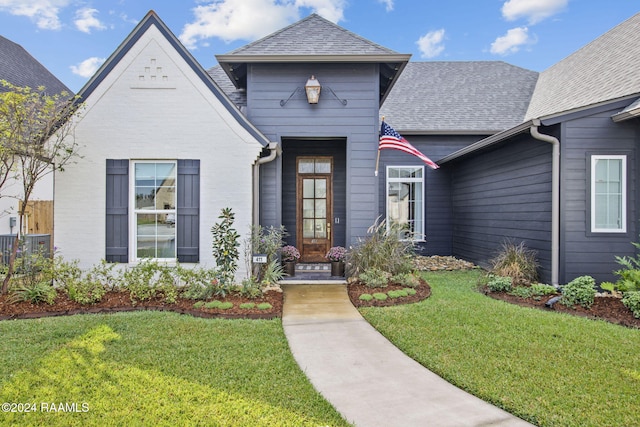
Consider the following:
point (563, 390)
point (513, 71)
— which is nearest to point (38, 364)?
point (563, 390)

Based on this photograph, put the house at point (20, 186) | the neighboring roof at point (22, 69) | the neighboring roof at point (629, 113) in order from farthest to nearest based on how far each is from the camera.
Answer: the neighboring roof at point (22, 69) < the house at point (20, 186) < the neighboring roof at point (629, 113)

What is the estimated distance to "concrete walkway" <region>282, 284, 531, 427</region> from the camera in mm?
2801

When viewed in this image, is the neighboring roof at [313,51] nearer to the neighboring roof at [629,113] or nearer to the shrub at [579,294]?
the neighboring roof at [629,113]

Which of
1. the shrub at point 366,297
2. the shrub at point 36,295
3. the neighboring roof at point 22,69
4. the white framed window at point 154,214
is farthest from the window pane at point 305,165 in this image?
the neighboring roof at point 22,69

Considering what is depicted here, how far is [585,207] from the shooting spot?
6730mm

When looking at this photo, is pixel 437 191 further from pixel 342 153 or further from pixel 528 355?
pixel 528 355

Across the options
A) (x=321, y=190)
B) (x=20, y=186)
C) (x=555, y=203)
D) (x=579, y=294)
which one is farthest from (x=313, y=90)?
(x=20, y=186)

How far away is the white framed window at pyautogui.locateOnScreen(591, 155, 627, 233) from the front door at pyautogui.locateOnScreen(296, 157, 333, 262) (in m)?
5.41

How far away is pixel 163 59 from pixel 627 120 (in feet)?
26.4

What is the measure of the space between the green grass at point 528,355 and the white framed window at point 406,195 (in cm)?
518

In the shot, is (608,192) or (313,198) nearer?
(608,192)

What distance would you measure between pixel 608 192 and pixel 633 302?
89.4 inches

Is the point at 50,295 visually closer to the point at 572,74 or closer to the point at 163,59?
the point at 163,59

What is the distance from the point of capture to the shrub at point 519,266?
23.7 ft
